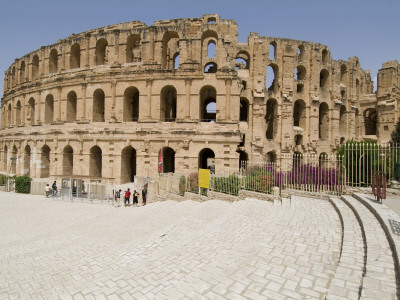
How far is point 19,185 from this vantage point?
1909 cm

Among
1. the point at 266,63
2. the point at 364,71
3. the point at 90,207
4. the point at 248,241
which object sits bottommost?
the point at 90,207

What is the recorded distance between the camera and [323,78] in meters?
24.8

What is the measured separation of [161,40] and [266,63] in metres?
10.1

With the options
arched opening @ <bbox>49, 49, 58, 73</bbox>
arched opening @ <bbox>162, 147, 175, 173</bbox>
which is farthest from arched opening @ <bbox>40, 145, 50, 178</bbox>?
arched opening @ <bbox>162, 147, 175, 173</bbox>

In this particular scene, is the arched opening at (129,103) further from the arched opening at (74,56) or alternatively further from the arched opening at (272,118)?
the arched opening at (272,118)

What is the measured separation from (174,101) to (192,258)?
62.3 feet

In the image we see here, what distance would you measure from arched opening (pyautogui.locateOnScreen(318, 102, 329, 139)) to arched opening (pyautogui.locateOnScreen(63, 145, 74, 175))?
26.2 metres

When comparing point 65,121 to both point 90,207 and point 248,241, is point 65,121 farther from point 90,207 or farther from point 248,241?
point 248,241

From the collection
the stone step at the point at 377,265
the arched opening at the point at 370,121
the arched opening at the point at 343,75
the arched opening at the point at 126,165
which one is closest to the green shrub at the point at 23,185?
the arched opening at the point at 126,165

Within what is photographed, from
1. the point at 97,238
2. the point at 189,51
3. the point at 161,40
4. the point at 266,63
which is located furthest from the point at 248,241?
the point at 266,63

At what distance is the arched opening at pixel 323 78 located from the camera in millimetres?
24198

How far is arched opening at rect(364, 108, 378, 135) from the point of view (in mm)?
29167

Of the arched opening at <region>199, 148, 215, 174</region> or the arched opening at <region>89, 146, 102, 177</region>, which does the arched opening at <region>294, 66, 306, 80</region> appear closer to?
the arched opening at <region>199, 148, 215, 174</region>

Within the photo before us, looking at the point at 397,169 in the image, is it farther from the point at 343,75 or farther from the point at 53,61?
the point at 53,61
